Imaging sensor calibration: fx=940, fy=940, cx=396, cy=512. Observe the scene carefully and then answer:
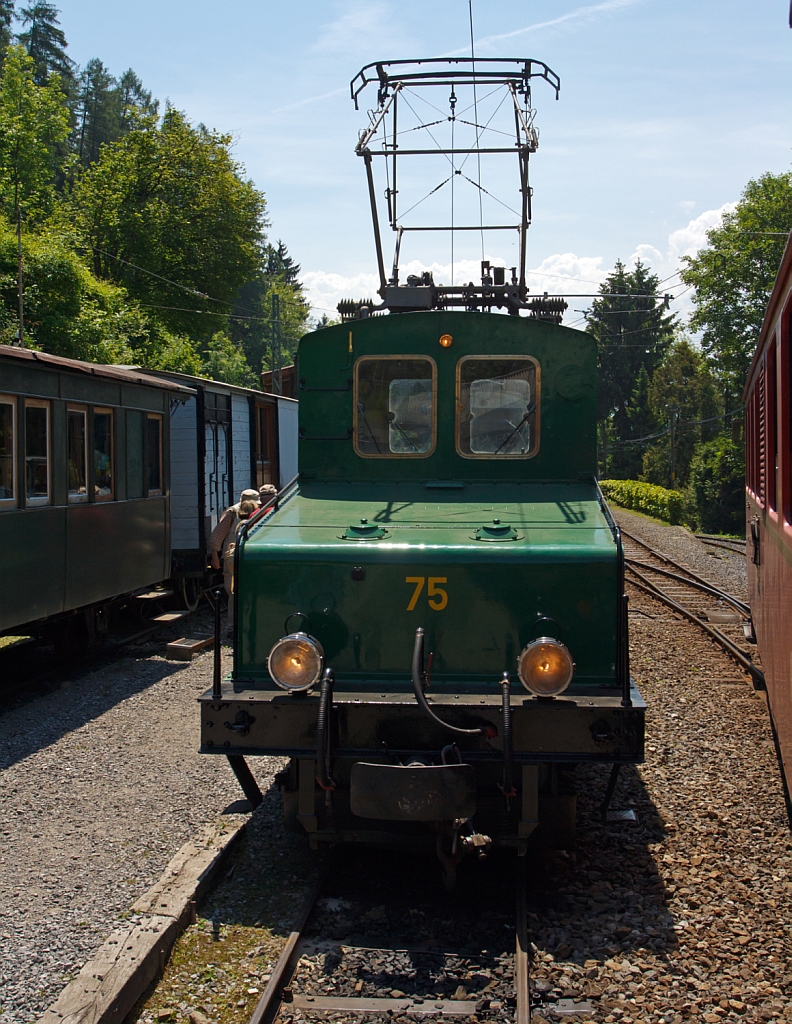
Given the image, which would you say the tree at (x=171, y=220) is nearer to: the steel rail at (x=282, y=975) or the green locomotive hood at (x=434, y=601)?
the green locomotive hood at (x=434, y=601)

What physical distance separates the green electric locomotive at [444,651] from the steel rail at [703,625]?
4.73 metres

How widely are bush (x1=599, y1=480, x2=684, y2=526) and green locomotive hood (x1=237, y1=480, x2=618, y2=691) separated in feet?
94.5

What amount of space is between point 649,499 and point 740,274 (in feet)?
47.8

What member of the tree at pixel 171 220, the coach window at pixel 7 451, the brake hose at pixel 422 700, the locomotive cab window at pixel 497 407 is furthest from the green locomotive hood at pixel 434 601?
the tree at pixel 171 220

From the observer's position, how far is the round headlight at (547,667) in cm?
438

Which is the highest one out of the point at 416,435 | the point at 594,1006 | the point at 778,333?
the point at 778,333

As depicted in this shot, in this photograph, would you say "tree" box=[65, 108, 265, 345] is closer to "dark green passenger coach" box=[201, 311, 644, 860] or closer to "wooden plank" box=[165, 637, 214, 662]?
"wooden plank" box=[165, 637, 214, 662]

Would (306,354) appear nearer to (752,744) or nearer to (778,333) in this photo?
(778,333)

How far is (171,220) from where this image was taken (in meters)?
36.1

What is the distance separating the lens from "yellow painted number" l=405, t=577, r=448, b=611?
4.79 meters

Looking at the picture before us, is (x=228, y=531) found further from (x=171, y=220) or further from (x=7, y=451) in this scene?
(x=171, y=220)

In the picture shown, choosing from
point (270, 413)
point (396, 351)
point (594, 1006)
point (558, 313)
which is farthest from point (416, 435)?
point (270, 413)

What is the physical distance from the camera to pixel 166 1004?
12.5 feet

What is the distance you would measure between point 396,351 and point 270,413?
12.2 metres
